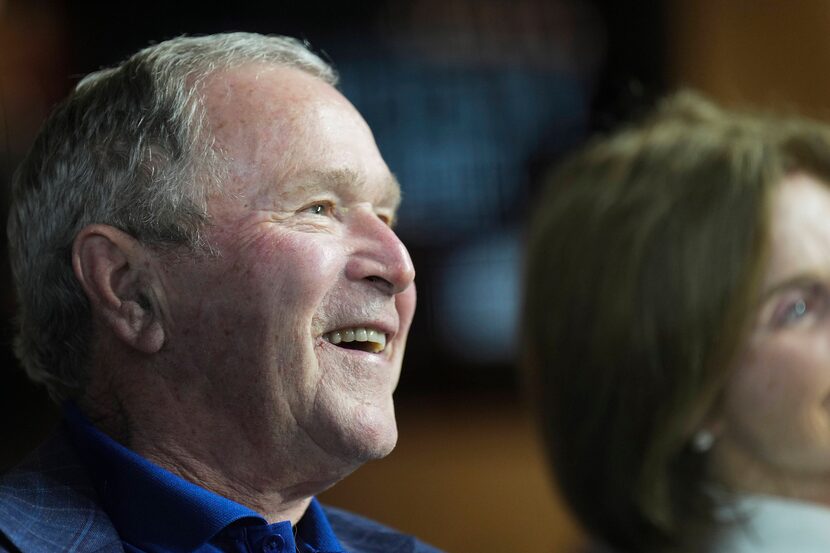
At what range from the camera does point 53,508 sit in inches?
38.6

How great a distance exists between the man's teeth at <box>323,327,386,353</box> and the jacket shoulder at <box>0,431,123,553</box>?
257mm

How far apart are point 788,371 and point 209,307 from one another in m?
0.70

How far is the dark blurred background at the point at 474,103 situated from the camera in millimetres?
2166

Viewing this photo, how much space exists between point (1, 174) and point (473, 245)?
1043 millimetres

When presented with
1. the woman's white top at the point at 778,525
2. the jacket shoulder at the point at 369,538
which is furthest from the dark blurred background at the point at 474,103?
the jacket shoulder at the point at 369,538

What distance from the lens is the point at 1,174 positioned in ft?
5.23

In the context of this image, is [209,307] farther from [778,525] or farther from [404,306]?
[778,525]

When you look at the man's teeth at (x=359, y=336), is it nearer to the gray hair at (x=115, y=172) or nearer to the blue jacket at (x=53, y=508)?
the gray hair at (x=115, y=172)

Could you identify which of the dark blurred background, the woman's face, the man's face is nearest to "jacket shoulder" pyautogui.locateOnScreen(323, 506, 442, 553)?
the man's face

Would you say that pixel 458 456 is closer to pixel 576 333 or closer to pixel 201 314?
pixel 576 333

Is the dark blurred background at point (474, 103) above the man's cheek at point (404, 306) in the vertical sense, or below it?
below

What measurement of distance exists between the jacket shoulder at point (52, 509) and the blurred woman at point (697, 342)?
26.4 inches

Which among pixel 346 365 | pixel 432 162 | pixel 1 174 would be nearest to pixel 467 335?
pixel 432 162

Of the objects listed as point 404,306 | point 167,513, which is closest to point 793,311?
point 404,306
